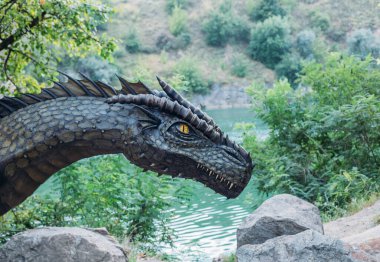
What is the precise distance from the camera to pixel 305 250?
367 centimetres

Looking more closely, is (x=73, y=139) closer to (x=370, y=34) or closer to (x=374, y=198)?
(x=374, y=198)

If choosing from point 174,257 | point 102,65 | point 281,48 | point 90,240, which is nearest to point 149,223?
point 174,257

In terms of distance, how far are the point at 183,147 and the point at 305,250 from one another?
99 centimetres

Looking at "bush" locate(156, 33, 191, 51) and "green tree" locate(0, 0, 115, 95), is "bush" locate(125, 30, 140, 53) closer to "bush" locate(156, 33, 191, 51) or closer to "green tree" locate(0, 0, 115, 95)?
"bush" locate(156, 33, 191, 51)

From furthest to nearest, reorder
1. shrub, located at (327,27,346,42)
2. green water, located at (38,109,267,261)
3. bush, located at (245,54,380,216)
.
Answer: shrub, located at (327,27,346,42), bush, located at (245,54,380,216), green water, located at (38,109,267,261)

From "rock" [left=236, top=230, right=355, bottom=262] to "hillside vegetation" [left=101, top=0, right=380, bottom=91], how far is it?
47718 millimetres

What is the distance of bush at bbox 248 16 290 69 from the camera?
188 feet

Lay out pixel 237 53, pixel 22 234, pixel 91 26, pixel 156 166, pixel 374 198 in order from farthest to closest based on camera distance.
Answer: pixel 237 53
pixel 374 198
pixel 91 26
pixel 22 234
pixel 156 166

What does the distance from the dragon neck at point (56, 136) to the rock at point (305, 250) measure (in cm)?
110

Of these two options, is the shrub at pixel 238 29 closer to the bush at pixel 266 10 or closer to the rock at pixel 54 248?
the bush at pixel 266 10

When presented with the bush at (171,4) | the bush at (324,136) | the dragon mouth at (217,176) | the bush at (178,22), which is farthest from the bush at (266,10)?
the dragon mouth at (217,176)

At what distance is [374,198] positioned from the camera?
9.26 meters

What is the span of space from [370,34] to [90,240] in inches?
1941

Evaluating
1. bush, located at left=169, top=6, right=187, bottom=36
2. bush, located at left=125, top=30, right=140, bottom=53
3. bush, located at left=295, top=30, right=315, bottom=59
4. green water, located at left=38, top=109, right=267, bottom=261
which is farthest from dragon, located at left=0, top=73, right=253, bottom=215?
bush, located at left=169, top=6, right=187, bottom=36
